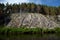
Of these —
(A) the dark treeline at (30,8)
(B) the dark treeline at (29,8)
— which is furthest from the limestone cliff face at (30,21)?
(A) the dark treeline at (30,8)

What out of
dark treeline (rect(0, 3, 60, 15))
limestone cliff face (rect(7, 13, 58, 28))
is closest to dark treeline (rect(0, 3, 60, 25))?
dark treeline (rect(0, 3, 60, 15))

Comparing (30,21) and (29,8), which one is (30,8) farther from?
(30,21)

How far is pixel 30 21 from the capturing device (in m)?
80.4

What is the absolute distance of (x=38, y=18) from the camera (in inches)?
3219

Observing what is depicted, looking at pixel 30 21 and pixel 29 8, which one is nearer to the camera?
pixel 30 21

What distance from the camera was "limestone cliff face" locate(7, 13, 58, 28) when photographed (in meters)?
78.6

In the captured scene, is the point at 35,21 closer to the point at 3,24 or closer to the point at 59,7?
the point at 3,24

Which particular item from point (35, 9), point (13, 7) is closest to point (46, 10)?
point (35, 9)

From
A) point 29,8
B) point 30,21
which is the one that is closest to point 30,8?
point 29,8

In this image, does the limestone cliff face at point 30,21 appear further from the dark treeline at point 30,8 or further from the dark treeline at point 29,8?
the dark treeline at point 30,8

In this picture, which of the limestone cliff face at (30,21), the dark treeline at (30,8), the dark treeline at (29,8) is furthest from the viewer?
the dark treeline at (30,8)

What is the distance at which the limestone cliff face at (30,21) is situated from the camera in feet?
258

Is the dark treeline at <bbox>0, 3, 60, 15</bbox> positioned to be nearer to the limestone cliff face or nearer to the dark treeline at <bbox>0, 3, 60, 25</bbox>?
the dark treeline at <bbox>0, 3, 60, 25</bbox>

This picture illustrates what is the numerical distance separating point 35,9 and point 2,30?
33.6 metres
